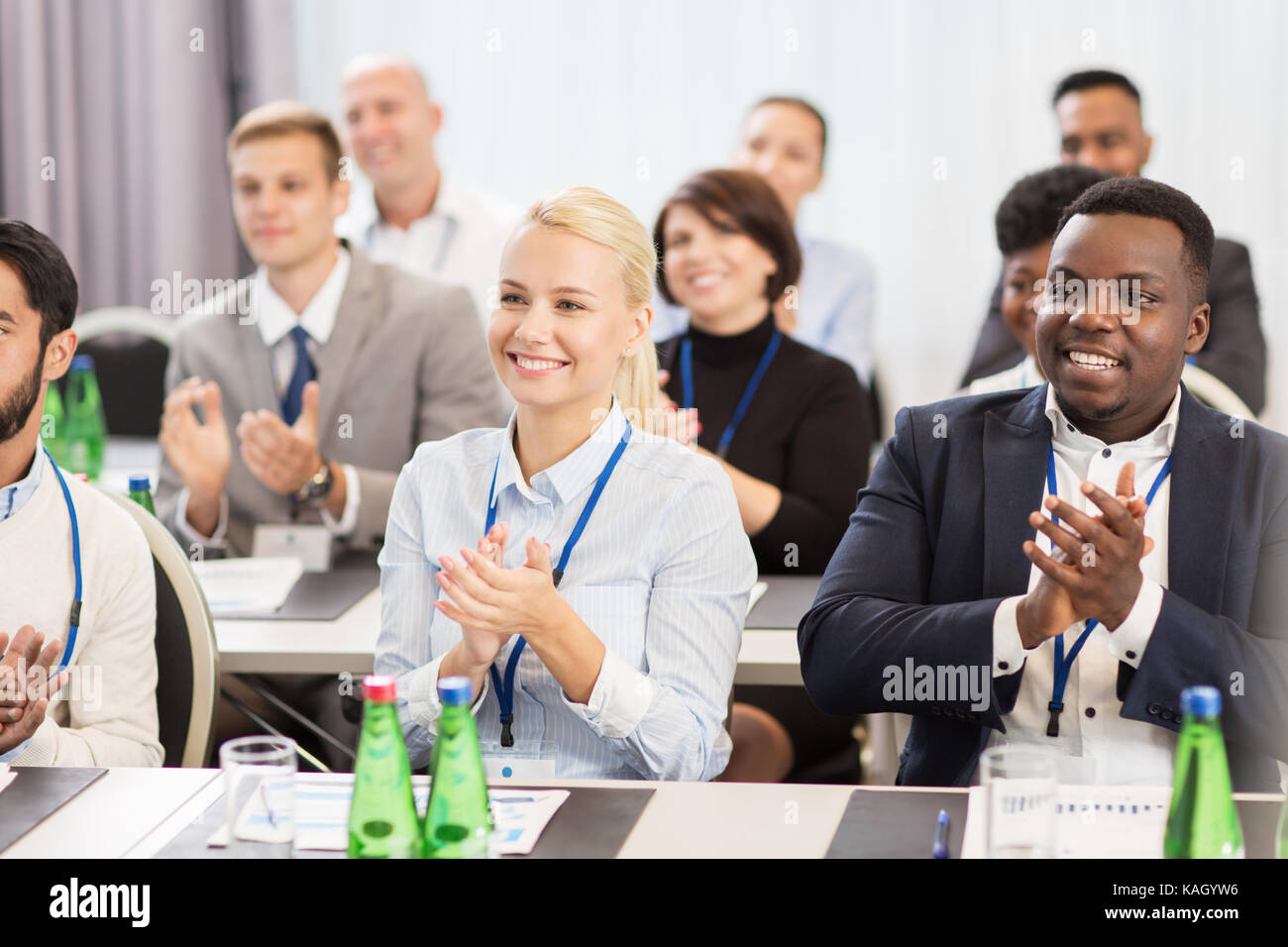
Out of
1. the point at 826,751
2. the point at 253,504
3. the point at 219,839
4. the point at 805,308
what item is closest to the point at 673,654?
the point at 219,839

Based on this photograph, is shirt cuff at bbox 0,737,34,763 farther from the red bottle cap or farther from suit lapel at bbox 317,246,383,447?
suit lapel at bbox 317,246,383,447

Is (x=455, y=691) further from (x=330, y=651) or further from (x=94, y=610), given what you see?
(x=330, y=651)

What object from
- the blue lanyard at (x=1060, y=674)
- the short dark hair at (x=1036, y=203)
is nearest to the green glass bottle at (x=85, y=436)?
the short dark hair at (x=1036, y=203)

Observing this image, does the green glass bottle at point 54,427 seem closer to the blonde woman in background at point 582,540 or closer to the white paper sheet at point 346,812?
the blonde woman in background at point 582,540

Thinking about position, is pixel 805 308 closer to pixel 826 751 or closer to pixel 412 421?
pixel 412 421

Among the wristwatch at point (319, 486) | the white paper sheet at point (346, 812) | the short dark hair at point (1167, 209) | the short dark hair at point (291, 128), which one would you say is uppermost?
the short dark hair at point (291, 128)

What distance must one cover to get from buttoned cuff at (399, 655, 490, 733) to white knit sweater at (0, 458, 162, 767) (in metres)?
0.37

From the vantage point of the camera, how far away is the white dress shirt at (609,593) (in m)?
1.71

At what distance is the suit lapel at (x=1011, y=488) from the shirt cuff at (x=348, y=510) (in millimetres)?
1416

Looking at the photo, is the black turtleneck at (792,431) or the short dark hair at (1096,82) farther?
the short dark hair at (1096,82)

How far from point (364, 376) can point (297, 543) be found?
0.44 m

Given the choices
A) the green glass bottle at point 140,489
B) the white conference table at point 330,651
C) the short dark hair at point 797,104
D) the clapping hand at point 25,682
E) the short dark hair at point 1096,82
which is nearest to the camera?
the clapping hand at point 25,682

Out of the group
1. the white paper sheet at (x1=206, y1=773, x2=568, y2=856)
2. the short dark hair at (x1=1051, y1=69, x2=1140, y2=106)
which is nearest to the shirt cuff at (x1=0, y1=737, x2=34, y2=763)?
the white paper sheet at (x1=206, y1=773, x2=568, y2=856)

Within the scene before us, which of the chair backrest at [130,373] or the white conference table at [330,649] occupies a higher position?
the chair backrest at [130,373]
